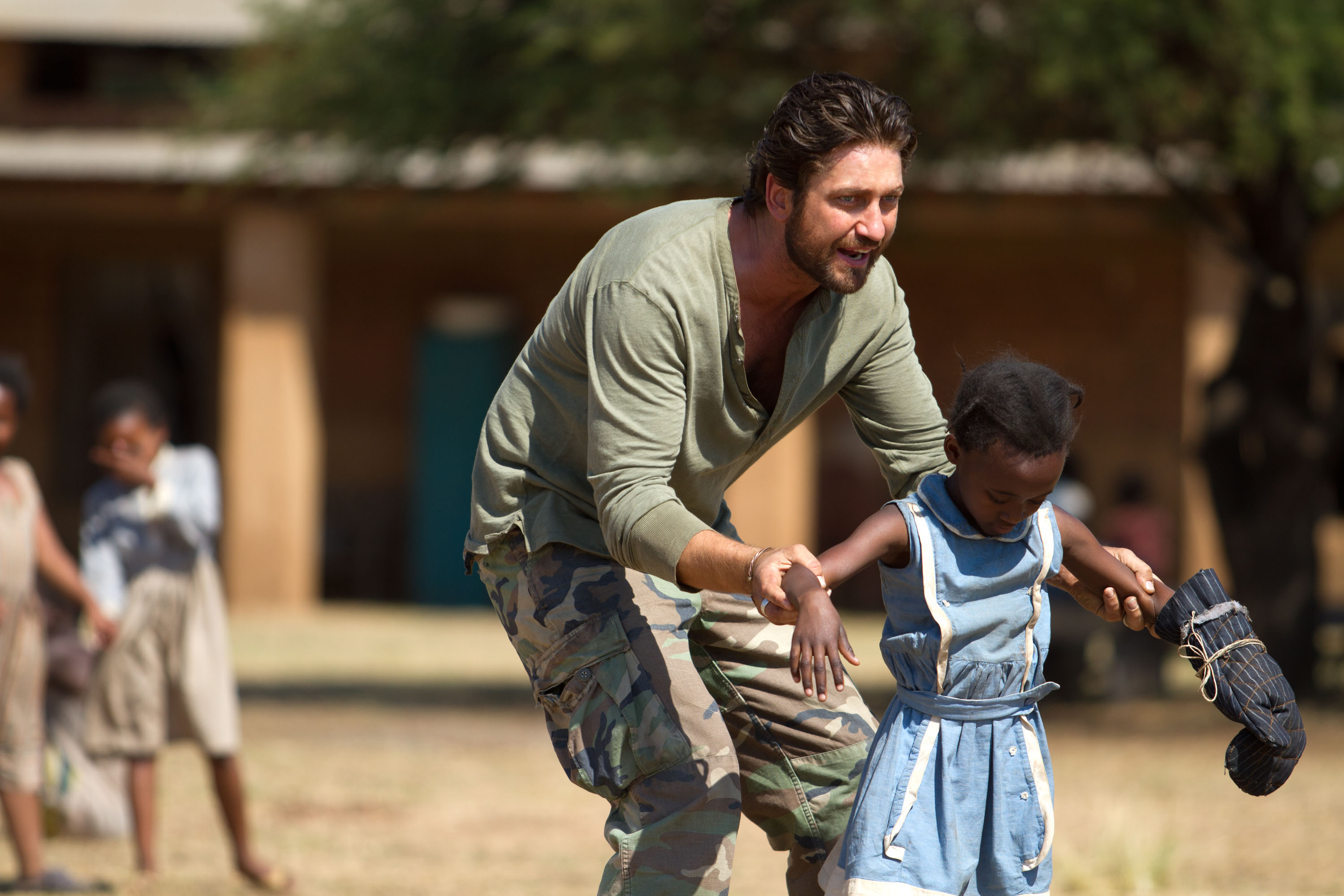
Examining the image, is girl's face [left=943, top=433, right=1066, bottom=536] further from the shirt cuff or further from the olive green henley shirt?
the shirt cuff

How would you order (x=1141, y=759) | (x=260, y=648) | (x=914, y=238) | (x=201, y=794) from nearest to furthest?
1. (x=201, y=794)
2. (x=1141, y=759)
3. (x=914, y=238)
4. (x=260, y=648)

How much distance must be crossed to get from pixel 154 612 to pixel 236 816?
788 millimetres

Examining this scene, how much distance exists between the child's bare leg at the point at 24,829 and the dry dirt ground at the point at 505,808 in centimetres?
35

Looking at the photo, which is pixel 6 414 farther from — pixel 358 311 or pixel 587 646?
pixel 358 311

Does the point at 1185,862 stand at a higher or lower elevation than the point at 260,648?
higher

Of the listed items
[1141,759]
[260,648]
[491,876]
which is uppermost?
[491,876]

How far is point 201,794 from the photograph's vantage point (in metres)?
7.82

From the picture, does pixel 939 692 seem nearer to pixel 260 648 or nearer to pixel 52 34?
pixel 260 648

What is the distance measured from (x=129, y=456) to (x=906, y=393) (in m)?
3.39

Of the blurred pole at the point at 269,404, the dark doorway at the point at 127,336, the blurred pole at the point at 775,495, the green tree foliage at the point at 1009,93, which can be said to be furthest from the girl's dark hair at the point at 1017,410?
the dark doorway at the point at 127,336

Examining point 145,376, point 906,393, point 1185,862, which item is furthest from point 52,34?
point 906,393

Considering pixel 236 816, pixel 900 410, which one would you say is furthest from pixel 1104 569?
pixel 236 816

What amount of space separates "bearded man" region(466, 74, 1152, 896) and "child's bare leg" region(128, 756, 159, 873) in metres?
2.83

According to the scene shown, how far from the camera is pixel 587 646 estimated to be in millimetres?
3328
